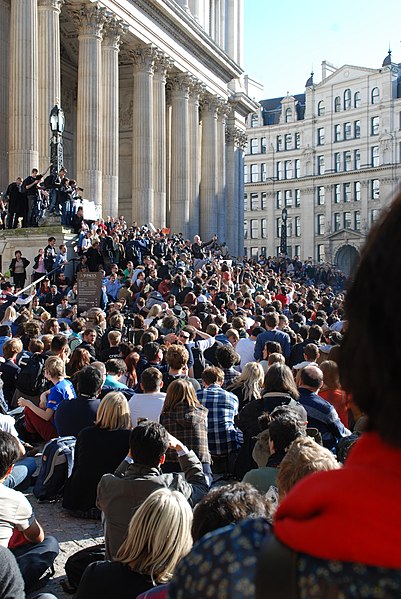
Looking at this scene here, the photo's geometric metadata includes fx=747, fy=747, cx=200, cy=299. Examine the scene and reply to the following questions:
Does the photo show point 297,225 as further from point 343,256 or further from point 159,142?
point 159,142

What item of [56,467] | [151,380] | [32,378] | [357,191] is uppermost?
[357,191]

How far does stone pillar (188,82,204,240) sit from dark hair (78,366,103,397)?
4130 cm

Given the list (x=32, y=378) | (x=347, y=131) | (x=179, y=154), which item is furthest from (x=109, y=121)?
(x=347, y=131)

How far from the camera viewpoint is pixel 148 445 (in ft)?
17.3

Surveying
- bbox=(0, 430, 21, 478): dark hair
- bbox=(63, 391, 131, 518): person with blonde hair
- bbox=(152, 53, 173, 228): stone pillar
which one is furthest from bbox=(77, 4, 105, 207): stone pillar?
bbox=(0, 430, 21, 478): dark hair

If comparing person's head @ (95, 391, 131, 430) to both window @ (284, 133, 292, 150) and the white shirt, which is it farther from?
window @ (284, 133, 292, 150)

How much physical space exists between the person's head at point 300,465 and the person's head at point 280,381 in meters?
3.07

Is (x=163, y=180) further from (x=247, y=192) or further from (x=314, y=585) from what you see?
(x=247, y=192)

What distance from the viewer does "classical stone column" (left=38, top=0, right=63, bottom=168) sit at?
1204 inches

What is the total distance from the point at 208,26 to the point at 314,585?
5966 centimetres

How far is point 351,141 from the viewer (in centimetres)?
8731

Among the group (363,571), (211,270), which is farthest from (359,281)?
(211,270)

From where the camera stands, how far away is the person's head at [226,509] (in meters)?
3.18

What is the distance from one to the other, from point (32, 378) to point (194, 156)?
137 feet
